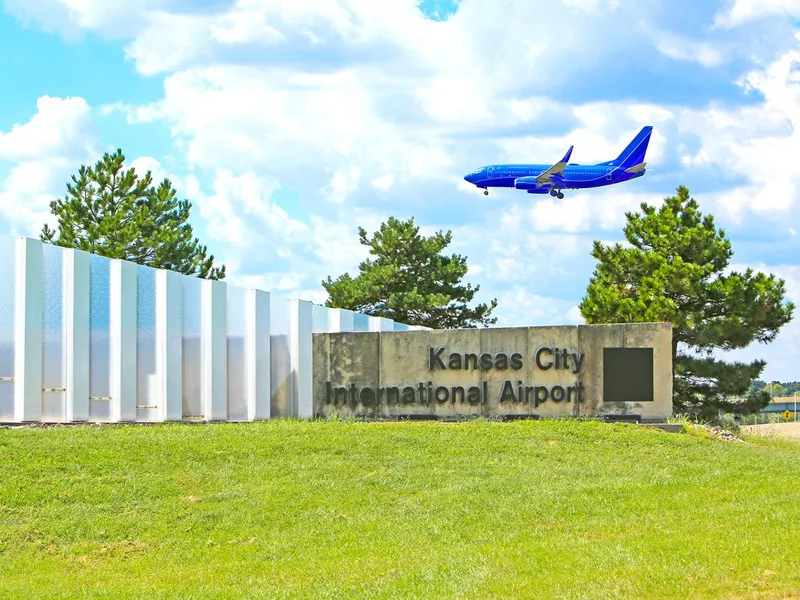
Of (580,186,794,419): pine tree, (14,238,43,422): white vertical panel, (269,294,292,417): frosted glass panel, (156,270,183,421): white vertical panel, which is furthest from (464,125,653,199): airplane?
(14,238,43,422): white vertical panel

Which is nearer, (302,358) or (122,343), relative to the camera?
(122,343)

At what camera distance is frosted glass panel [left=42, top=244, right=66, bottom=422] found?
24.0 meters

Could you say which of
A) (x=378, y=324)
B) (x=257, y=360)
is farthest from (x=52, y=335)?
(x=378, y=324)

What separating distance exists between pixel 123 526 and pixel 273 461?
442cm

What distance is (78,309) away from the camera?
2455cm

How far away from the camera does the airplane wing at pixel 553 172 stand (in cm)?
4944

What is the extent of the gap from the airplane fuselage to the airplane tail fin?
165cm

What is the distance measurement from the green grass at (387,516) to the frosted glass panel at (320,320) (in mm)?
11342

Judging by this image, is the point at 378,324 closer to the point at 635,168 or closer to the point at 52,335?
the point at 52,335

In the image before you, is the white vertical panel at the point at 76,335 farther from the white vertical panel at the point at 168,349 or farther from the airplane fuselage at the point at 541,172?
the airplane fuselage at the point at 541,172

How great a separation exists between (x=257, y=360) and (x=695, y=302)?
20.4m

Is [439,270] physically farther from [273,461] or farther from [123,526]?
[123,526]

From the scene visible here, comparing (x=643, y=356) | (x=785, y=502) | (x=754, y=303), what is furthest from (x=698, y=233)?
(x=785, y=502)

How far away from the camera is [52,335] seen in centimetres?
2419
